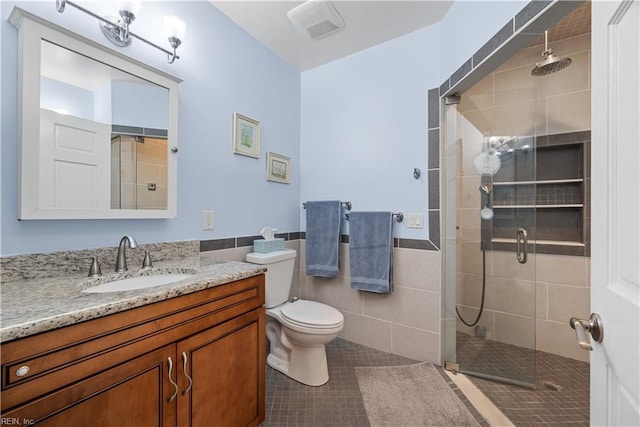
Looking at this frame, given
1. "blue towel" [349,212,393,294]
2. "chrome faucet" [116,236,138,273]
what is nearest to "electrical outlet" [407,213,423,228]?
"blue towel" [349,212,393,294]

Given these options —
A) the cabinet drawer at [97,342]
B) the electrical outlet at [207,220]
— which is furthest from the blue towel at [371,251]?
the cabinet drawer at [97,342]

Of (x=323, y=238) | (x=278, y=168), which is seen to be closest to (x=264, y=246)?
(x=323, y=238)

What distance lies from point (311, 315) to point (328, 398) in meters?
0.47

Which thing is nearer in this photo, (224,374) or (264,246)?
(224,374)

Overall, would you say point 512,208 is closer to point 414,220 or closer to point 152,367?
point 414,220

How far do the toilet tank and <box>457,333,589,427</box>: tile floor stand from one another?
4.35ft

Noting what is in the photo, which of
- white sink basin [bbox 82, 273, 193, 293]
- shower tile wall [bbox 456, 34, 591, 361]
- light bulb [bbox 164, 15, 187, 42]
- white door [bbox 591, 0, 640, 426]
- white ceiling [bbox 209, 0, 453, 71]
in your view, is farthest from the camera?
shower tile wall [bbox 456, 34, 591, 361]

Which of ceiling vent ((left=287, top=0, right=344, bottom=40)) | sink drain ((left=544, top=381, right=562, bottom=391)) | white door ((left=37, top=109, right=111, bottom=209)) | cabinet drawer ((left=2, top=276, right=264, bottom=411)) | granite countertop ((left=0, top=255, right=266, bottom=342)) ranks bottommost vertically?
sink drain ((left=544, top=381, right=562, bottom=391))

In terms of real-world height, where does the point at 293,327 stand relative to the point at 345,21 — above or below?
below

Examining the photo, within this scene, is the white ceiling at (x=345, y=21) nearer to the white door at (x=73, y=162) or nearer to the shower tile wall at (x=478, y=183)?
the shower tile wall at (x=478, y=183)

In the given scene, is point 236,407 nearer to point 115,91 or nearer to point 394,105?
point 115,91

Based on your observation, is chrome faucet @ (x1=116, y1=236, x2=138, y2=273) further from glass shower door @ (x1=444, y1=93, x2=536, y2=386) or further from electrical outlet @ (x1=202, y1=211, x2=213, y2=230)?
glass shower door @ (x1=444, y1=93, x2=536, y2=386)

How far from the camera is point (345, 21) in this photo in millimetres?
1829

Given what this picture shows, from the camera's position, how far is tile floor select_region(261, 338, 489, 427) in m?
1.38
